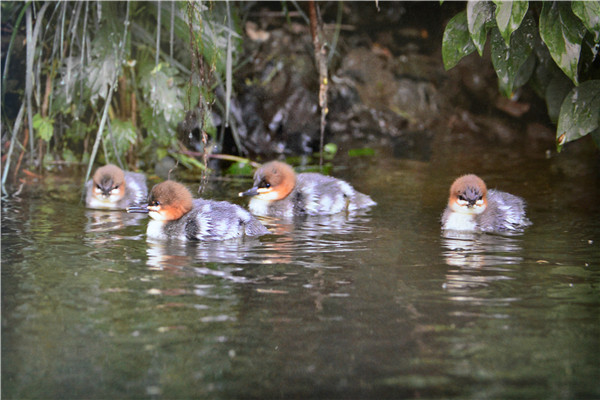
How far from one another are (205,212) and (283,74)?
3760 millimetres

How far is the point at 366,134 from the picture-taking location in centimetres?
804

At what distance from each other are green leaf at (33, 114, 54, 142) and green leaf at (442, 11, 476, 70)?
3.11 meters

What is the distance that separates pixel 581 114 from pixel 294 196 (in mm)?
1827

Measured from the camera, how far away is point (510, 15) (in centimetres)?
363

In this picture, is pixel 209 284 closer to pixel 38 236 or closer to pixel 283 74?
pixel 38 236

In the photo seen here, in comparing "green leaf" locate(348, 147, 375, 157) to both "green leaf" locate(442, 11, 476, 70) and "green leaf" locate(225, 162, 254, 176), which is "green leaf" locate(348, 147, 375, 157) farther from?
"green leaf" locate(442, 11, 476, 70)

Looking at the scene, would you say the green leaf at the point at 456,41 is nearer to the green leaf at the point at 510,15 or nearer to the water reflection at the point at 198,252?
the green leaf at the point at 510,15

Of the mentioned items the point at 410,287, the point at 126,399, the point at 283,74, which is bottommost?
the point at 126,399

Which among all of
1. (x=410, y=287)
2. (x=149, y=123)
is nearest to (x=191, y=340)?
(x=410, y=287)

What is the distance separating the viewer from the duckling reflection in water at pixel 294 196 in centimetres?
524

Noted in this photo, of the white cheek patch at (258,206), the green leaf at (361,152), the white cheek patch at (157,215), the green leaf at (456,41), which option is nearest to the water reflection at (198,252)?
the white cheek patch at (157,215)

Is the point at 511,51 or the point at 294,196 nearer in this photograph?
the point at 511,51

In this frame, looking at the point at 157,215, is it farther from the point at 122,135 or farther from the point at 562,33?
the point at 562,33

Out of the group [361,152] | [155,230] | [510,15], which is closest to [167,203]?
[155,230]
